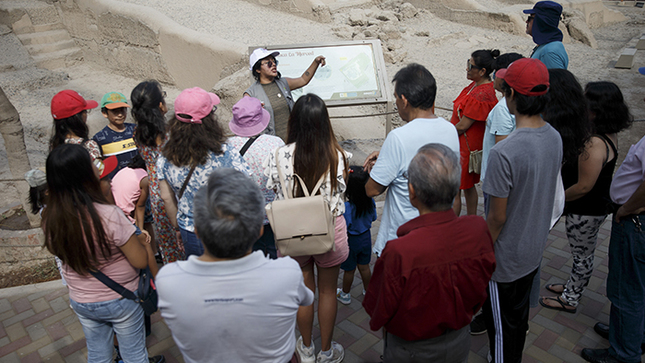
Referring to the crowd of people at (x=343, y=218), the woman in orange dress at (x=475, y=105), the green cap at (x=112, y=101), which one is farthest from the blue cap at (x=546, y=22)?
the green cap at (x=112, y=101)

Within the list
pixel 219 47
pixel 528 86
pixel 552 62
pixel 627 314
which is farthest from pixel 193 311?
pixel 219 47

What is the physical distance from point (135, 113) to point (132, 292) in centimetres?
143

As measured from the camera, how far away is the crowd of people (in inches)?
62.2

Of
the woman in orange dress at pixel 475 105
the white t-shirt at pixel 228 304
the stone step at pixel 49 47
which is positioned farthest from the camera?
the stone step at pixel 49 47

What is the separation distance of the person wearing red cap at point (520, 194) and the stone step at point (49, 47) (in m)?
12.4

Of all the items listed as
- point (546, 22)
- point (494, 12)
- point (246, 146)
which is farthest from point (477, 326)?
point (494, 12)

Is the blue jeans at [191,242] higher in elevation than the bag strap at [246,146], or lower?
lower

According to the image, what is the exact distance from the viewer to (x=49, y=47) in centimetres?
1127

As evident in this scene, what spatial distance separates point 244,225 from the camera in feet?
5.06

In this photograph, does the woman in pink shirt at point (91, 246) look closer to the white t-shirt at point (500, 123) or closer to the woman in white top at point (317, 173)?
the woman in white top at point (317, 173)

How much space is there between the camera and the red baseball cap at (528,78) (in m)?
2.26

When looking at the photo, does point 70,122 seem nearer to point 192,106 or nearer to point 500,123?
point 192,106

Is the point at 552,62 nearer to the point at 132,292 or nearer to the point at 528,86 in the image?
the point at 528,86

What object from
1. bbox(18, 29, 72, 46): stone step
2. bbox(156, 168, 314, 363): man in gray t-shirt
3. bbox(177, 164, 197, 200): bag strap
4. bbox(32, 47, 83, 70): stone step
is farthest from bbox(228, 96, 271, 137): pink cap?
bbox(18, 29, 72, 46): stone step
